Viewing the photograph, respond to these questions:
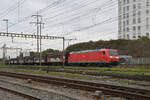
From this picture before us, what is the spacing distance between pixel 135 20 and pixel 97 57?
52713 mm

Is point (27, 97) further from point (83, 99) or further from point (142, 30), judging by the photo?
point (142, 30)

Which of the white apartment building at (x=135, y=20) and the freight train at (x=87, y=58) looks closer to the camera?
the freight train at (x=87, y=58)

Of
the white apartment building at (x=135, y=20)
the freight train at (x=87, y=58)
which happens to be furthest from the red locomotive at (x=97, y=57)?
the white apartment building at (x=135, y=20)

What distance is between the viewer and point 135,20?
8012 cm

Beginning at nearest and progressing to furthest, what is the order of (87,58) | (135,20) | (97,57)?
(97,57), (87,58), (135,20)

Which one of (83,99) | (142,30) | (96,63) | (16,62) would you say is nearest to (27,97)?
(83,99)

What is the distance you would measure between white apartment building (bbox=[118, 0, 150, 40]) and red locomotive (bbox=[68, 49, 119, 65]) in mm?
42540

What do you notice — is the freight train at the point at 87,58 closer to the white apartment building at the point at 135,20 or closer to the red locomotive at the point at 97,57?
the red locomotive at the point at 97,57

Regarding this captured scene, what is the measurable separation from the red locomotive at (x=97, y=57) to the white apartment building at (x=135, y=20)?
4254 cm

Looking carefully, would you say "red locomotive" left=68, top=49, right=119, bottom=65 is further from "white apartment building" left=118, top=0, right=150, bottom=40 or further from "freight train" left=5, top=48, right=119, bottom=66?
"white apartment building" left=118, top=0, right=150, bottom=40

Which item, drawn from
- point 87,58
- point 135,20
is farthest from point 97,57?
point 135,20

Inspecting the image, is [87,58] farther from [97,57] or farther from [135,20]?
[135,20]

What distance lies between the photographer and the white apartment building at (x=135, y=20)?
251 feet

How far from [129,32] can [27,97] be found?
7682 cm
